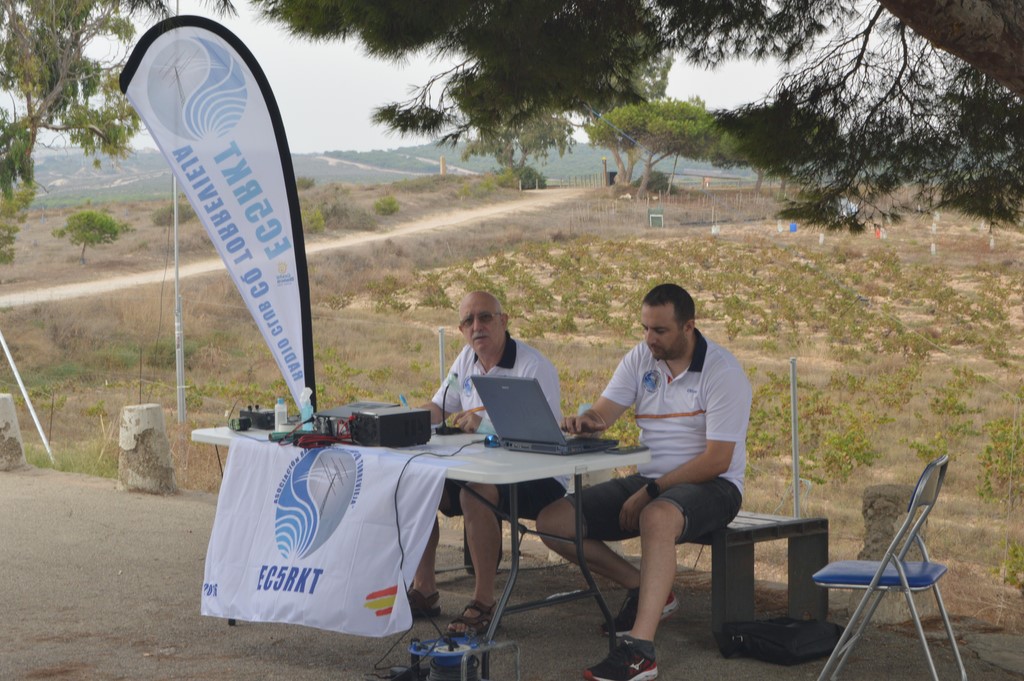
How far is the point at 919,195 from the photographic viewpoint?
6.23 meters

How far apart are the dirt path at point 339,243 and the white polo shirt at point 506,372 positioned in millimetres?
11555

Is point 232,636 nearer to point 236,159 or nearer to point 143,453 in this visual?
point 236,159

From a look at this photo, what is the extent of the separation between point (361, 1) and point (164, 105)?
45.1 inches

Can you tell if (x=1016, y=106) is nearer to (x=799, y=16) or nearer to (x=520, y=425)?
(x=799, y=16)

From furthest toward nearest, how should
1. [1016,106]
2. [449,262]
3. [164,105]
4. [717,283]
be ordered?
[449,262] → [717,283] → [1016,106] → [164,105]

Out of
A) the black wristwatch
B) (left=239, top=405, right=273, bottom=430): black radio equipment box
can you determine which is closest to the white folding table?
the black wristwatch

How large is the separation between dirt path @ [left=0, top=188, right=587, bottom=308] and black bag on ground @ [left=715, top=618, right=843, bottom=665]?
1285cm

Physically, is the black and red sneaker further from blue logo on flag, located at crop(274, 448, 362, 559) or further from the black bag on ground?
blue logo on flag, located at crop(274, 448, 362, 559)

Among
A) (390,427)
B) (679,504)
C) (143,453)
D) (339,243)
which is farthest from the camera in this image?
(339,243)

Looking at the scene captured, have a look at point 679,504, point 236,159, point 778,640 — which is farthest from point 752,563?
point 236,159

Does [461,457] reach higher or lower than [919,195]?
lower

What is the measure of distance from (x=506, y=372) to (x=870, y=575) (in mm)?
1691

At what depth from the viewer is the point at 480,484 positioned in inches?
172

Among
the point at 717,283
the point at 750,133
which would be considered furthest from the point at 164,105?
the point at 717,283
